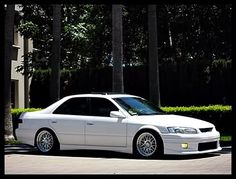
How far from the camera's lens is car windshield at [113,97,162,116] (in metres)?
12.1

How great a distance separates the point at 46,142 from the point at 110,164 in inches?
107

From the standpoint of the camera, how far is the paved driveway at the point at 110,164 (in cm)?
952

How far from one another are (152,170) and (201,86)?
15.8 m

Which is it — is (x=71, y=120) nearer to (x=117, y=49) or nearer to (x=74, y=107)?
(x=74, y=107)

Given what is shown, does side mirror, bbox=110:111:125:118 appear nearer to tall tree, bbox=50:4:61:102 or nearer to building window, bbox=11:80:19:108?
tall tree, bbox=50:4:61:102

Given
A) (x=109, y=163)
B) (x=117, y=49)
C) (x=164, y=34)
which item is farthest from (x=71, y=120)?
(x=164, y=34)

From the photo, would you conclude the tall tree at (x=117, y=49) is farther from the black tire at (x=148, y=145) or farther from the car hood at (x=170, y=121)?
the black tire at (x=148, y=145)

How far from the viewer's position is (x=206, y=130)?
1152 cm

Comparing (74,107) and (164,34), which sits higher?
(164,34)

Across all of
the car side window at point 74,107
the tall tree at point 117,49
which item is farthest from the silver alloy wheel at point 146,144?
the tall tree at point 117,49

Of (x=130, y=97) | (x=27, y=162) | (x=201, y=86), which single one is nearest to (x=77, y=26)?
(x=201, y=86)

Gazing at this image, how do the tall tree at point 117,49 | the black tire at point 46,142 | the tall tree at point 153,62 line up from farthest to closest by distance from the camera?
1. the tall tree at point 153,62
2. the tall tree at point 117,49
3. the black tire at point 46,142

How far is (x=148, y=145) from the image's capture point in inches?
448

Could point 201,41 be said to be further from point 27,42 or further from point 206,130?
point 206,130
